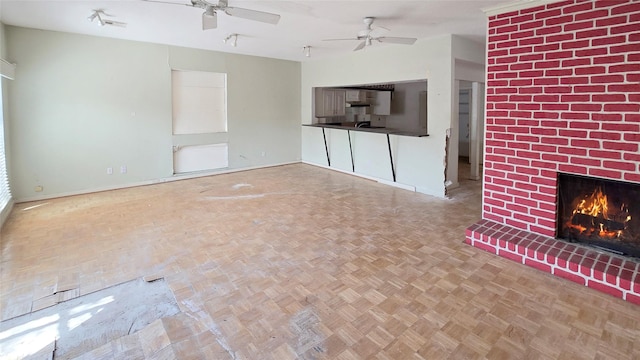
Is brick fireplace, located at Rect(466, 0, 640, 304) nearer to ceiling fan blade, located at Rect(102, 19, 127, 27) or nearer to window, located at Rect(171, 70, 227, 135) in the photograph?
ceiling fan blade, located at Rect(102, 19, 127, 27)

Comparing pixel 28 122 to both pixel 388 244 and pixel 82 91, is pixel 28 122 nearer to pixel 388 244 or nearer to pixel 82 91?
pixel 82 91

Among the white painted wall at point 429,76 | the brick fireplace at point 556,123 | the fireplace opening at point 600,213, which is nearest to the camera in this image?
the brick fireplace at point 556,123

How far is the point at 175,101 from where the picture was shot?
6.37 meters

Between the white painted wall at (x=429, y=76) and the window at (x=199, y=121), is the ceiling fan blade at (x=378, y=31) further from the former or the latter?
the window at (x=199, y=121)

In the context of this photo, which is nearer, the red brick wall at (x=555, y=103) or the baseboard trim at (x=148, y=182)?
the red brick wall at (x=555, y=103)

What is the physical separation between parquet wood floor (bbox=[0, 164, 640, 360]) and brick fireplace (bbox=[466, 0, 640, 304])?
9.5 inches

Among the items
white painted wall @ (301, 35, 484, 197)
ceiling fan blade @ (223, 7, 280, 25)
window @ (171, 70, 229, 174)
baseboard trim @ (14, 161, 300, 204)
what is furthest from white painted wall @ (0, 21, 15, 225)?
white painted wall @ (301, 35, 484, 197)

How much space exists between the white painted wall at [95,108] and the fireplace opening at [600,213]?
5801mm

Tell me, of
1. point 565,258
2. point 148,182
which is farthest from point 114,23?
point 565,258

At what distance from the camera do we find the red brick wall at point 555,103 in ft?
8.90

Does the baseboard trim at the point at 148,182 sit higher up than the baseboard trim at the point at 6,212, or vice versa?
the baseboard trim at the point at 148,182

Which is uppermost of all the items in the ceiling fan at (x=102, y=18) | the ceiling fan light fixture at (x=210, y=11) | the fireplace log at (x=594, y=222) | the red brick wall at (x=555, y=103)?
the ceiling fan at (x=102, y=18)

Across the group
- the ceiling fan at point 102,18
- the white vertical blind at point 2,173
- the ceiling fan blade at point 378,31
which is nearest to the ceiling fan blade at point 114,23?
the ceiling fan at point 102,18

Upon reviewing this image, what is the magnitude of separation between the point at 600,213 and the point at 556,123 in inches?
34.1
